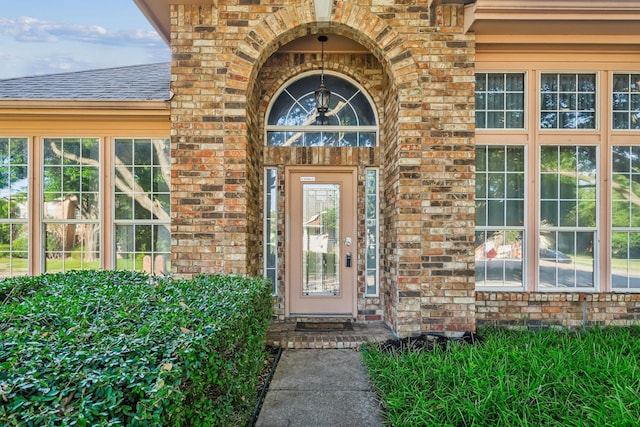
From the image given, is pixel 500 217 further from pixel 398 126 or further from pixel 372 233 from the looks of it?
pixel 398 126

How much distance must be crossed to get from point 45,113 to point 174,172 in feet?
6.65

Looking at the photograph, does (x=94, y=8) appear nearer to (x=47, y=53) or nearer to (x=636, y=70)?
(x=47, y=53)

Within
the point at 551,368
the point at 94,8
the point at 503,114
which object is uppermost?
the point at 94,8

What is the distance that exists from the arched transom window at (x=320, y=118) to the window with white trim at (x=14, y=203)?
3.25 metres

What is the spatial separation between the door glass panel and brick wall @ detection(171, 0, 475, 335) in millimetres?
1081

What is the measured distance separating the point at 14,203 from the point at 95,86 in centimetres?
189

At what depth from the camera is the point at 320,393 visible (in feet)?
9.38

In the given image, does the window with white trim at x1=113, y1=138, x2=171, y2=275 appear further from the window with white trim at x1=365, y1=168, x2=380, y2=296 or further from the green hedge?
the window with white trim at x1=365, y1=168, x2=380, y2=296

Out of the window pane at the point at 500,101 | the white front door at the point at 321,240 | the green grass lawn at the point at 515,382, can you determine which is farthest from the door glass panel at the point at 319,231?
the window pane at the point at 500,101

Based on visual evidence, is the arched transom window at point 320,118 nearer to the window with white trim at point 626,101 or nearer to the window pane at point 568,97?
the window pane at point 568,97

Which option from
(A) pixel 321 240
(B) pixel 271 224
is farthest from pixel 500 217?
(B) pixel 271 224

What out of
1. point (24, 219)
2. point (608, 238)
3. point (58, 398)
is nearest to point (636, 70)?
point (608, 238)

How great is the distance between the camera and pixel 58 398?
106 cm

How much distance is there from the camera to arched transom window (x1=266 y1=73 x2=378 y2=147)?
4.71 meters
